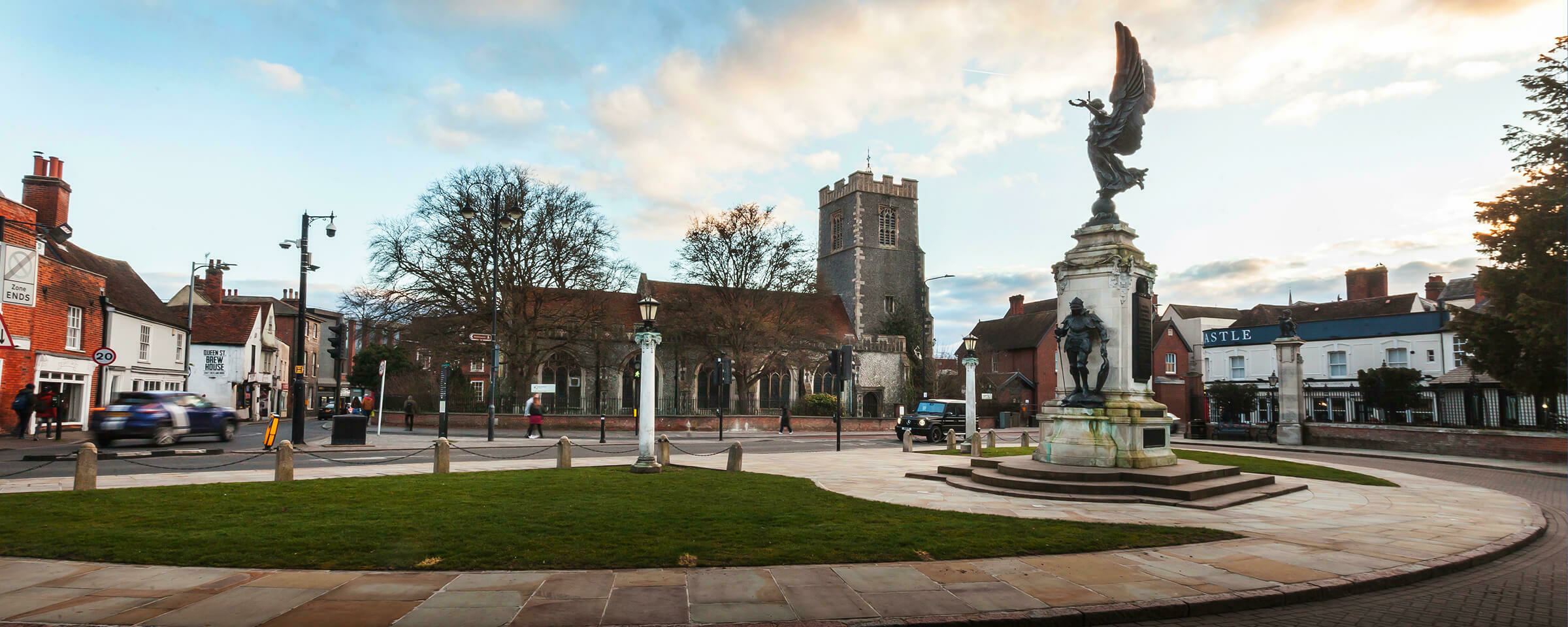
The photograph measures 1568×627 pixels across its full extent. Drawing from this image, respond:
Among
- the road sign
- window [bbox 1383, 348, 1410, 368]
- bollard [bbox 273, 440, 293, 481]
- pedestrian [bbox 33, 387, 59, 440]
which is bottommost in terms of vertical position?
bollard [bbox 273, 440, 293, 481]

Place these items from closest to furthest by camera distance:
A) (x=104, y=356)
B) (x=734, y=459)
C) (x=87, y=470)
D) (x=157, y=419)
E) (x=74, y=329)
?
(x=87, y=470) < (x=734, y=459) < (x=157, y=419) < (x=104, y=356) < (x=74, y=329)

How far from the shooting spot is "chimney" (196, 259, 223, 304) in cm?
5006

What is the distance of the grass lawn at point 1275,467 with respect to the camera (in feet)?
52.7

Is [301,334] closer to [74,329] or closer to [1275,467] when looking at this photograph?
[74,329]

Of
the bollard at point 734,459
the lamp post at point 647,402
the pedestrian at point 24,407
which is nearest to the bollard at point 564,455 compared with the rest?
the lamp post at point 647,402

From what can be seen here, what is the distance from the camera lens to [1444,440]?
85.7 feet

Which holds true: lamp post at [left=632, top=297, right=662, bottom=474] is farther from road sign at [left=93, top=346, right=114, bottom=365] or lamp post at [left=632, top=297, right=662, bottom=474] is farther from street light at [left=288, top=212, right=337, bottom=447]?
road sign at [left=93, top=346, right=114, bottom=365]

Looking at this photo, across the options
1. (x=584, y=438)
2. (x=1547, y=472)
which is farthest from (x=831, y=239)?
(x=1547, y=472)

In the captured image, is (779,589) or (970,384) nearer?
(779,589)

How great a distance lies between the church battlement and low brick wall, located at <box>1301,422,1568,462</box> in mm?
38116

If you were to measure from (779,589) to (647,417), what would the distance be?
9.22 metres

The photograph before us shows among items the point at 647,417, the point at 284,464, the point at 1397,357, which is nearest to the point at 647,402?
the point at 647,417

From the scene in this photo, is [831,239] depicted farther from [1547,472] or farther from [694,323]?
[1547,472]

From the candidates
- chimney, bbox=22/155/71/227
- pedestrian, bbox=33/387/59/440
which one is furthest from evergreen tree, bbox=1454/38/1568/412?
chimney, bbox=22/155/71/227
